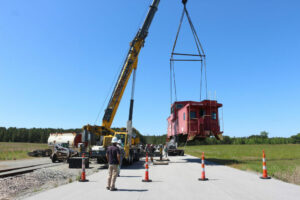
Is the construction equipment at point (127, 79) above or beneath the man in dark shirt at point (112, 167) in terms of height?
above

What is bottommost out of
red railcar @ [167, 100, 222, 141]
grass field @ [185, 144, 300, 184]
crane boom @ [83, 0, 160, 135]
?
grass field @ [185, 144, 300, 184]

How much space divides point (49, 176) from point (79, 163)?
12.0 feet

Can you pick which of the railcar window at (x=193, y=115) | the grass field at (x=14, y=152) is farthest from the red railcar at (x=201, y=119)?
the grass field at (x=14, y=152)

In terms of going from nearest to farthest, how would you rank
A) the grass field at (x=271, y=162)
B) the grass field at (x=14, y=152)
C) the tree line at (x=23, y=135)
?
1. the grass field at (x=271, y=162)
2. the grass field at (x=14, y=152)
3. the tree line at (x=23, y=135)

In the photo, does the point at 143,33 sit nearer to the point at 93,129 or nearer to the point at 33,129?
the point at 93,129

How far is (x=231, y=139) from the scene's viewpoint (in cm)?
12344

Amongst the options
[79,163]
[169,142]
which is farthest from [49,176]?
[169,142]

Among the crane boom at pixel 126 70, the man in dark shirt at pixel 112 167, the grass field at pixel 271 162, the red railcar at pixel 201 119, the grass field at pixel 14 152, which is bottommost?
the grass field at pixel 14 152

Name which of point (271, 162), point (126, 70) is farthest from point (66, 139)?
point (271, 162)

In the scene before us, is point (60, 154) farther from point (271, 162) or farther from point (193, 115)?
point (271, 162)

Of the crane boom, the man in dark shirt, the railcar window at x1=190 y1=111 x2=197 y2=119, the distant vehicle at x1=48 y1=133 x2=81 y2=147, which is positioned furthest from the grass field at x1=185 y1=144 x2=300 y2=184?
the distant vehicle at x1=48 y1=133 x2=81 y2=147

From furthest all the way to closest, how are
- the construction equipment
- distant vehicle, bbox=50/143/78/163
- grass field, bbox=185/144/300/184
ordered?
distant vehicle, bbox=50/143/78/163 < the construction equipment < grass field, bbox=185/144/300/184

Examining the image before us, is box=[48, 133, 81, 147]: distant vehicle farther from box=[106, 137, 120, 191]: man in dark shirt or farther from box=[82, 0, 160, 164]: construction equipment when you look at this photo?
box=[106, 137, 120, 191]: man in dark shirt

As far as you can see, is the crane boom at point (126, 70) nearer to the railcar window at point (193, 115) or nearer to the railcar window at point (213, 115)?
the railcar window at point (193, 115)
